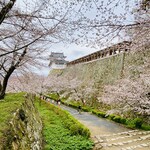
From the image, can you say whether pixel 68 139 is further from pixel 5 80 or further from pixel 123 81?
pixel 123 81

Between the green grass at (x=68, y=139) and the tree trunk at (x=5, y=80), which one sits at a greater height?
the tree trunk at (x=5, y=80)

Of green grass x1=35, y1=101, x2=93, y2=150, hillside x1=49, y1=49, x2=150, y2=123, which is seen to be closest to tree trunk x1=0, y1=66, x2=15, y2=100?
green grass x1=35, y1=101, x2=93, y2=150

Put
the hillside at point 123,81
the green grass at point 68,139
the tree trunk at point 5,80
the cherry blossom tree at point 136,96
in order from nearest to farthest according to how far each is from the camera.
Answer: the green grass at point 68,139 → the tree trunk at point 5,80 → the cherry blossom tree at point 136,96 → the hillside at point 123,81

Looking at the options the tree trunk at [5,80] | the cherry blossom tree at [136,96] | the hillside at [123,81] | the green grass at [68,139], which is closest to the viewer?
the green grass at [68,139]

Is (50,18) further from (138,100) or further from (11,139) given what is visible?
(138,100)

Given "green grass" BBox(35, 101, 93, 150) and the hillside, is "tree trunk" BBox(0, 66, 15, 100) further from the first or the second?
the hillside

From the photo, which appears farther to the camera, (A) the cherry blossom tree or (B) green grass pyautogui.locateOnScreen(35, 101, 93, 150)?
(A) the cherry blossom tree

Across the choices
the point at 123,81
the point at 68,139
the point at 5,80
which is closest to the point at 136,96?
the point at 123,81

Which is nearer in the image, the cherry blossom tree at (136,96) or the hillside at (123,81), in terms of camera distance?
the cherry blossom tree at (136,96)

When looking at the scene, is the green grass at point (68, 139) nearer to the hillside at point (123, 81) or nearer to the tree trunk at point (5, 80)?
the tree trunk at point (5, 80)

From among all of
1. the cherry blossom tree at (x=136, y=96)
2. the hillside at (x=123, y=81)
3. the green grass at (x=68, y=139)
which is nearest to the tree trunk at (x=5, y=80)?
the green grass at (x=68, y=139)

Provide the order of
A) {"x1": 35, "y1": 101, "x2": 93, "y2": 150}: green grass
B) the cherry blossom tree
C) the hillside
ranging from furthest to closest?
the hillside → the cherry blossom tree → {"x1": 35, "y1": 101, "x2": 93, "y2": 150}: green grass

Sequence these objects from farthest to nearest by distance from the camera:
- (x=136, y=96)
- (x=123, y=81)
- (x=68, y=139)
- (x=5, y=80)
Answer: (x=123, y=81), (x=136, y=96), (x=5, y=80), (x=68, y=139)

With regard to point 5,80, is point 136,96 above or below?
below
